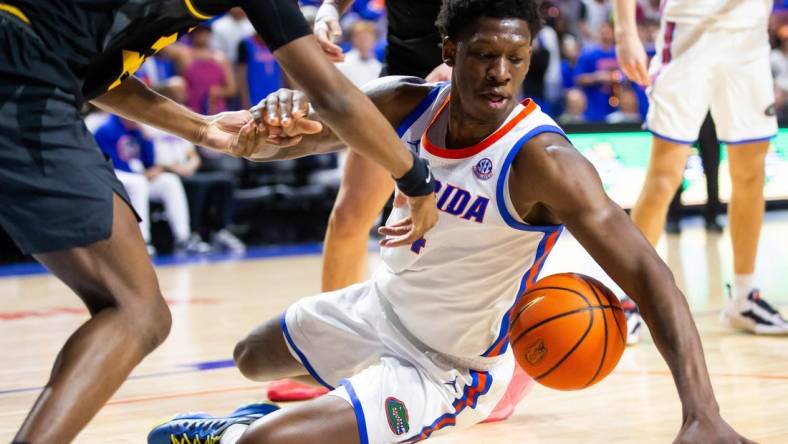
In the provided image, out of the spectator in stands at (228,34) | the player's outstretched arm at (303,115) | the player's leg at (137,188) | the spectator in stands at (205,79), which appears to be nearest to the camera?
the player's outstretched arm at (303,115)

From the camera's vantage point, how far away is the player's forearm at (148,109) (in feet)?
11.8

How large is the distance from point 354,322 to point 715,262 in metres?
6.18

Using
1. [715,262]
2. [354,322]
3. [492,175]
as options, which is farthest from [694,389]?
[715,262]

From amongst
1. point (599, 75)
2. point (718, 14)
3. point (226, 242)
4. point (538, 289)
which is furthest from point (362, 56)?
point (538, 289)

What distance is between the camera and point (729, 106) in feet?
19.2

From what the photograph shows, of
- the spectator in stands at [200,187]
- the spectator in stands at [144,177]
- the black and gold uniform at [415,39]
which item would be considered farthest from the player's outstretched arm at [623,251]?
the spectator in stands at [200,187]

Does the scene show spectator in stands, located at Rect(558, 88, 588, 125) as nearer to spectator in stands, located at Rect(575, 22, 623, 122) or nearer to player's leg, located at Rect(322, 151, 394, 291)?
spectator in stands, located at Rect(575, 22, 623, 122)

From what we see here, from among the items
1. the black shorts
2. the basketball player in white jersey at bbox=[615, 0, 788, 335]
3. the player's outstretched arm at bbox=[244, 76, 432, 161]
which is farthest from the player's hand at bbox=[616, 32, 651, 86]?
the black shorts

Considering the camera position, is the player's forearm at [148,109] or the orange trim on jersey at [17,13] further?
the player's forearm at [148,109]

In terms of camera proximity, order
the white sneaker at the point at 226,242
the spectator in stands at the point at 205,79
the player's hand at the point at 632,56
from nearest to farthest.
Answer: the player's hand at the point at 632,56, the white sneaker at the point at 226,242, the spectator in stands at the point at 205,79

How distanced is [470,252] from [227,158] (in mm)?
8338

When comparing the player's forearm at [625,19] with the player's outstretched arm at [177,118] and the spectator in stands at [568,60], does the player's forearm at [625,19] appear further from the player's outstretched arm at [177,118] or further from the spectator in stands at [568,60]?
the spectator in stands at [568,60]

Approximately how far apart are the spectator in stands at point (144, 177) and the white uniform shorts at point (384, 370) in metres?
7.04

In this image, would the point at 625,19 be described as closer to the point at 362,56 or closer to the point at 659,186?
the point at 659,186
